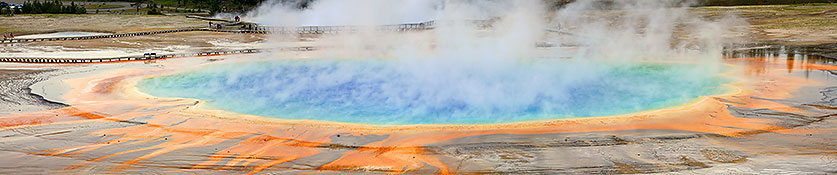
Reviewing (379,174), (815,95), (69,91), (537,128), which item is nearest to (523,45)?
(815,95)

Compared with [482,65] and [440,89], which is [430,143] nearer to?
[440,89]

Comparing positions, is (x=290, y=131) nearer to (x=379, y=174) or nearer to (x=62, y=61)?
(x=379, y=174)

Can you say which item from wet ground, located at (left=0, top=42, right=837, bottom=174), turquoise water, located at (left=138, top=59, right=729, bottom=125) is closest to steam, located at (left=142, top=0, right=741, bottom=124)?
turquoise water, located at (left=138, top=59, right=729, bottom=125)

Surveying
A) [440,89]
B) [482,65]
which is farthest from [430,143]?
[482,65]

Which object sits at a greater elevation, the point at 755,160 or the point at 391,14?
the point at 391,14

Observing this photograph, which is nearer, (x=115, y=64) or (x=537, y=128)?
(x=537, y=128)

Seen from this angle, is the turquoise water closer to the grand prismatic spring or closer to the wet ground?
the grand prismatic spring

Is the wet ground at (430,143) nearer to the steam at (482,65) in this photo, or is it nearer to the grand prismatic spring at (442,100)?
the grand prismatic spring at (442,100)
